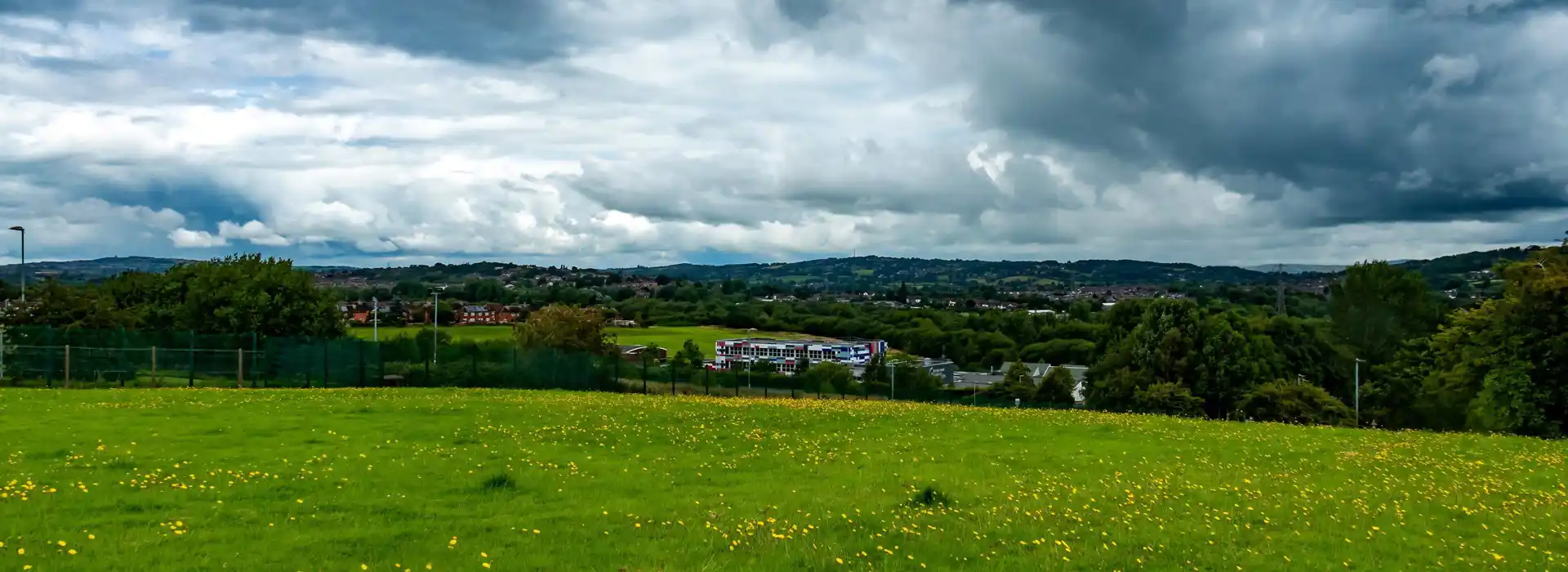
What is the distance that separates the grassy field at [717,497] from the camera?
1035 centimetres

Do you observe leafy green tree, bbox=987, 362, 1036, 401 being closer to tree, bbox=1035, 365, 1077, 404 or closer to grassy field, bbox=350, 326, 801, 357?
tree, bbox=1035, 365, 1077, 404

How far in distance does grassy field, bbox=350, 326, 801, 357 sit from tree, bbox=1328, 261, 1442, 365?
73.8 m

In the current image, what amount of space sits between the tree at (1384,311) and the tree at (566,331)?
6432 centimetres

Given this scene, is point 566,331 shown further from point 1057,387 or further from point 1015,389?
point 1057,387

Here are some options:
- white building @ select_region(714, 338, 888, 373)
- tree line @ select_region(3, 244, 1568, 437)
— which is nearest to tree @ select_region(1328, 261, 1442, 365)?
tree line @ select_region(3, 244, 1568, 437)

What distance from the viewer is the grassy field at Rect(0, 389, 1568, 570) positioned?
34.0 ft

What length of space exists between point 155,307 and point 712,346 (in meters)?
81.9

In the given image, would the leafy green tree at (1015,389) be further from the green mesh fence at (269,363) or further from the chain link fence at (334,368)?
the green mesh fence at (269,363)

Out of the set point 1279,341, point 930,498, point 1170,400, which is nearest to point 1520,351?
point 1170,400

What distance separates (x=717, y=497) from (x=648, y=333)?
132607 mm

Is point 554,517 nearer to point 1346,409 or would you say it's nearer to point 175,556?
point 175,556

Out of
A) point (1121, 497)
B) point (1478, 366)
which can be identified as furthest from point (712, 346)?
point (1121, 497)

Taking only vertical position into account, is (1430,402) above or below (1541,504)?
below

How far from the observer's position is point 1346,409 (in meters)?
64.1
